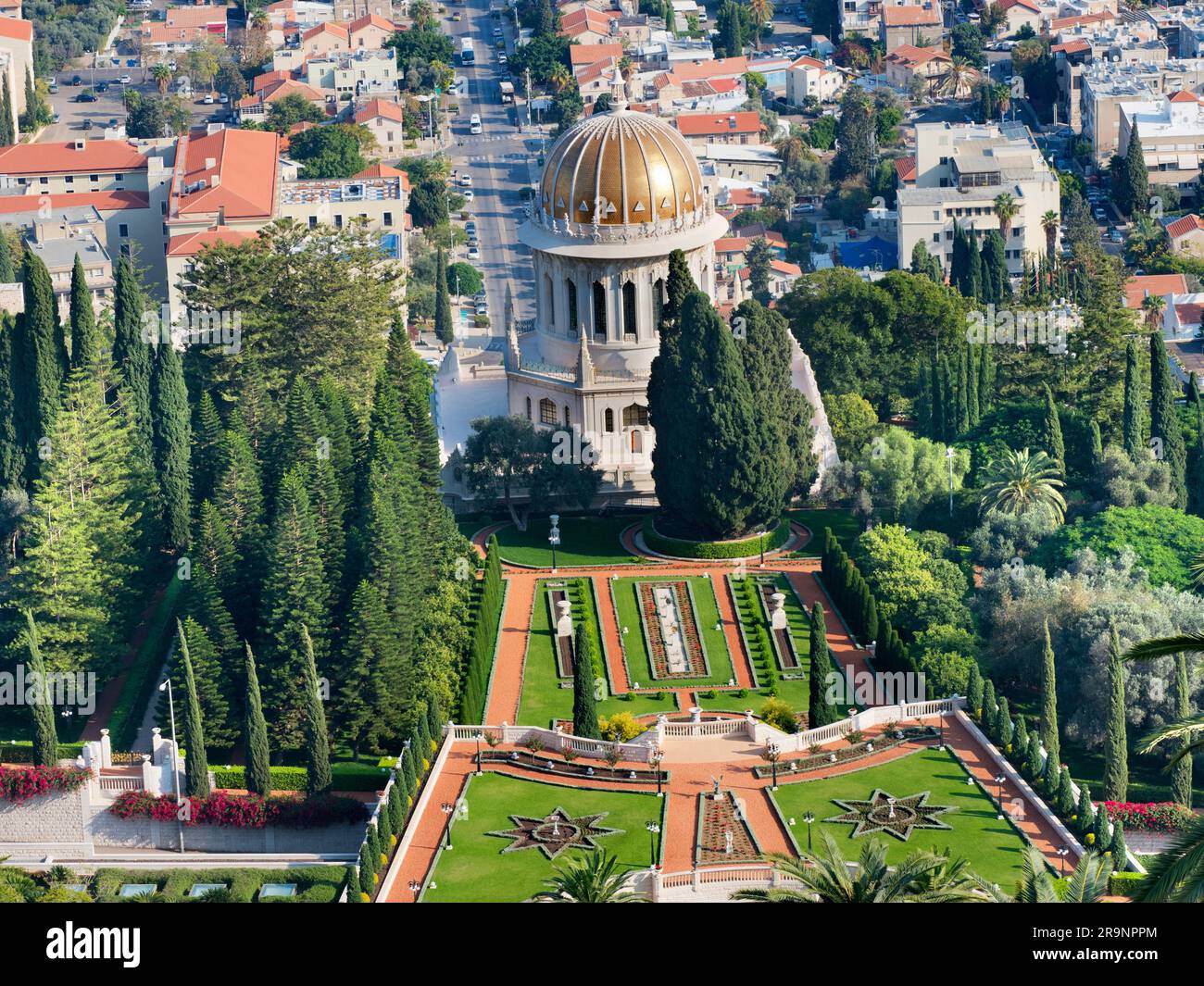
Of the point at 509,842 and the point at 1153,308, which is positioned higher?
the point at 509,842

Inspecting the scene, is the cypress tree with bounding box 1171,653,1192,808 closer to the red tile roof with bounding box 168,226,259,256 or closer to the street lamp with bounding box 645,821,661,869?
the street lamp with bounding box 645,821,661,869

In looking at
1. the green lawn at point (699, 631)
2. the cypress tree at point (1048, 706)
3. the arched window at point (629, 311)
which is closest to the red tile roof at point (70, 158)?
the arched window at point (629, 311)

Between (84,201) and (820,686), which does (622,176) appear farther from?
(84,201)

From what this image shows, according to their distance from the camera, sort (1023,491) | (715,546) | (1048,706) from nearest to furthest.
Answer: (1048,706) → (1023,491) → (715,546)

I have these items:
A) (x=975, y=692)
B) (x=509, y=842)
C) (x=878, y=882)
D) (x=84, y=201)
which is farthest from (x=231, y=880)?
(x=84, y=201)

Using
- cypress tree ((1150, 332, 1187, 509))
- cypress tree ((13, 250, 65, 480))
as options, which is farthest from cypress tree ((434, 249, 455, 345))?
cypress tree ((1150, 332, 1187, 509))
